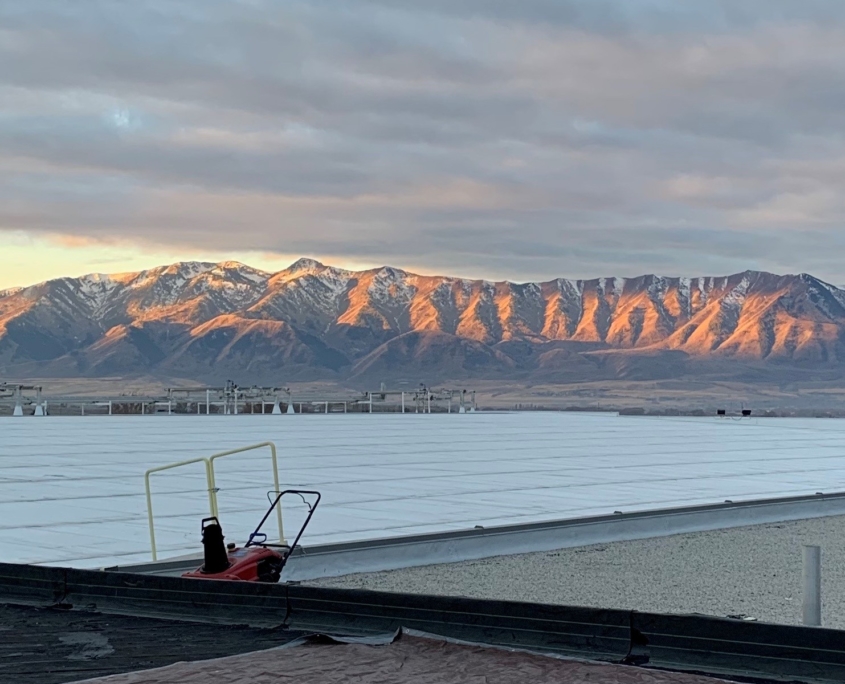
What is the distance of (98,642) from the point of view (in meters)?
8.16

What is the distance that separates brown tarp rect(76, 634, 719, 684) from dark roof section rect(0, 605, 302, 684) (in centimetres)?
35

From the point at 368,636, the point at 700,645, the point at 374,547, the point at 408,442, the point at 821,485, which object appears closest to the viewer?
the point at 700,645

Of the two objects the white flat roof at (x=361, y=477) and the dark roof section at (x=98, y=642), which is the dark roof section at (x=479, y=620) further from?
the white flat roof at (x=361, y=477)

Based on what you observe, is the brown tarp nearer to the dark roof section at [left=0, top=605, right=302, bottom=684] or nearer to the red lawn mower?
the dark roof section at [left=0, top=605, right=302, bottom=684]

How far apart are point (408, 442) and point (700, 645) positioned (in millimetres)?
27873

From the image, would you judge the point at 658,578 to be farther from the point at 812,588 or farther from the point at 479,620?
the point at 479,620

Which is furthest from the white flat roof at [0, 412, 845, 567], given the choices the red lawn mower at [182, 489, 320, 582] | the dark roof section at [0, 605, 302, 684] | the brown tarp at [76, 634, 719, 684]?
the brown tarp at [76, 634, 719, 684]

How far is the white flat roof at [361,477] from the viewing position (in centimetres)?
1647

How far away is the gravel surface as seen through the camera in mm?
A: 13344

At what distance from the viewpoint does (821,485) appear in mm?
25812

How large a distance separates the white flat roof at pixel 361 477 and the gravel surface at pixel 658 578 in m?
1.40

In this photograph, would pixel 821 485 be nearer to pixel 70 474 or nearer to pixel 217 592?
pixel 70 474

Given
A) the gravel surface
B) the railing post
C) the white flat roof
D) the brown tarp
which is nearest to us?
the brown tarp

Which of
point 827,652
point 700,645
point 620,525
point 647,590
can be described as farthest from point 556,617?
point 620,525
